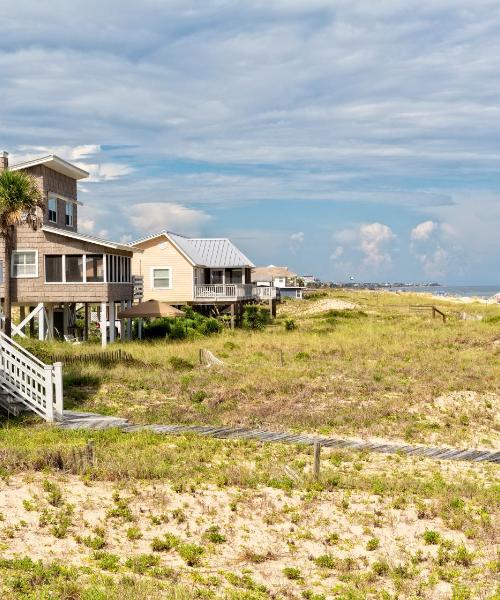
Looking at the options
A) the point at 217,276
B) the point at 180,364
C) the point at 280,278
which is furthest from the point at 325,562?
the point at 280,278

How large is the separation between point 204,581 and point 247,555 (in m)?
1.17

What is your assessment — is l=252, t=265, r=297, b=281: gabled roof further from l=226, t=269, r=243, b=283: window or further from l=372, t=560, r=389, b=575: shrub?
l=372, t=560, r=389, b=575: shrub

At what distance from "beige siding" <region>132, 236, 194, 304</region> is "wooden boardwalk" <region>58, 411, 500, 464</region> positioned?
32.3m

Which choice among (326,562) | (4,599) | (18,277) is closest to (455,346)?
(18,277)

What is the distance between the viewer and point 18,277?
40750 millimetres

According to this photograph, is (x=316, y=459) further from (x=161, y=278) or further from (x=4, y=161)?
(x=161, y=278)

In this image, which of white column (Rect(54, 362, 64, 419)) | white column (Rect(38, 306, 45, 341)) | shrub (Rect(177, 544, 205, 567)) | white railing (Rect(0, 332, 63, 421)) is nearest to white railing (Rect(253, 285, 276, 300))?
white column (Rect(38, 306, 45, 341))

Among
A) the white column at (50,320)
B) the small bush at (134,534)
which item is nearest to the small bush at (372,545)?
the small bush at (134,534)

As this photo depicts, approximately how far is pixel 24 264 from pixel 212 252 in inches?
834

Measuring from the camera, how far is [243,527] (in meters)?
12.7

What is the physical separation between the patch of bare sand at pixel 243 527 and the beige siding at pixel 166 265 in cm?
3906

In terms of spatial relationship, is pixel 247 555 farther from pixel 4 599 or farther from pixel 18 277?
pixel 18 277

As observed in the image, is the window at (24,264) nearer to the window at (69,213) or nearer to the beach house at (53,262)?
the beach house at (53,262)

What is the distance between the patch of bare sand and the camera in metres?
11.2
